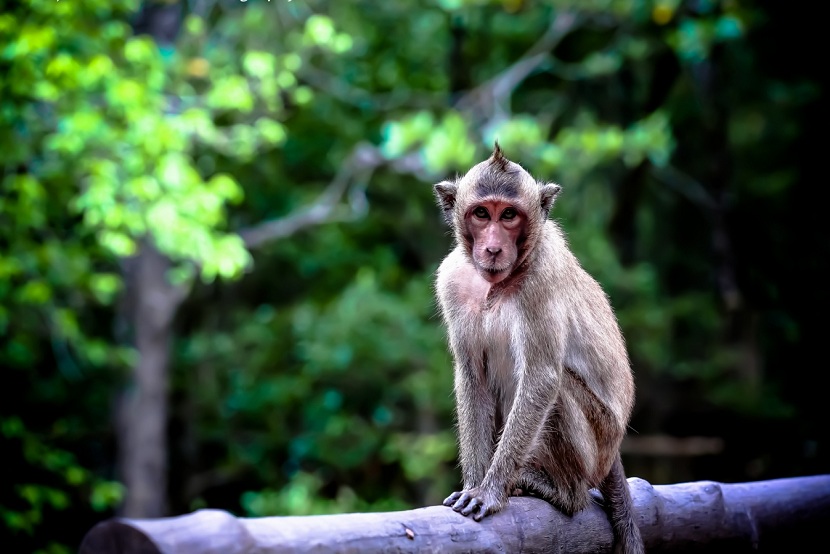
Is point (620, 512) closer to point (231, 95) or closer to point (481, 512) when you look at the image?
point (481, 512)

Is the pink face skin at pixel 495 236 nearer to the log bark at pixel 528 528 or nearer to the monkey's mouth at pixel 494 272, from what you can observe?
the monkey's mouth at pixel 494 272

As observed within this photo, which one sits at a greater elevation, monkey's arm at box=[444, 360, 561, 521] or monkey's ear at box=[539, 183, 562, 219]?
monkey's ear at box=[539, 183, 562, 219]

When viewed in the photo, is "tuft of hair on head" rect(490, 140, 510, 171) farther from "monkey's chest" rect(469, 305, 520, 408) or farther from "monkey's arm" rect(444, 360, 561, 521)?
"monkey's arm" rect(444, 360, 561, 521)

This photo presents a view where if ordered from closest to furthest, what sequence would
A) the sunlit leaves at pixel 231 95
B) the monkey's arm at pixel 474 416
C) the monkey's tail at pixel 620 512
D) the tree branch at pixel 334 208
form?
the monkey's tail at pixel 620 512
the monkey's arm at pixel 474 416
the sunlit leaves at pixel 231 95
the tree branch at pixel 334 208

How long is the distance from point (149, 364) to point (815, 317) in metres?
8.73

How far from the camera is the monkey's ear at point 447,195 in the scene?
16.2 feet

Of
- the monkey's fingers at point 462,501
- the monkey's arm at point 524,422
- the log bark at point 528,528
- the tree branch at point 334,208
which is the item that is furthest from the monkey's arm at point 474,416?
the tree branch at point 334,208

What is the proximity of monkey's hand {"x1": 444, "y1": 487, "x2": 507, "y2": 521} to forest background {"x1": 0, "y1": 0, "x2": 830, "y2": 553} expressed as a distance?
225 inches

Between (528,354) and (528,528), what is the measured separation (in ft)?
2.85

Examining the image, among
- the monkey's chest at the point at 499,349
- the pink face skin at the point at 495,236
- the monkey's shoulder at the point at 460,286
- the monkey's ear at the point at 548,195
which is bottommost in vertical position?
the monkey's chest at the point at 499,349

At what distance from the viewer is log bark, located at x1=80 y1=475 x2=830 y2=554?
2672 mm

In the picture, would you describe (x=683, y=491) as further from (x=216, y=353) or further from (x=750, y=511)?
(x=216, y=353)

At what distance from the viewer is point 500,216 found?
456 cm

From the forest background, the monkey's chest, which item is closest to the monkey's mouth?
the monkey's chest
